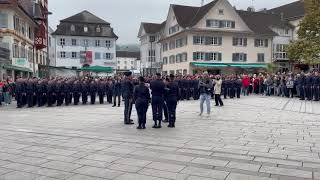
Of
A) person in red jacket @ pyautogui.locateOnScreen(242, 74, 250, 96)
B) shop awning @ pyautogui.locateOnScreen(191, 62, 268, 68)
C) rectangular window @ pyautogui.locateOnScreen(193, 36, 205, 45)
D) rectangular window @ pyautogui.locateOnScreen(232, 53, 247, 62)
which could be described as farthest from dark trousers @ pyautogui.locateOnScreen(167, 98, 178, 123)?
rectangular window @ pyautogui.locateOnScreen(232, 53, 247, 62)

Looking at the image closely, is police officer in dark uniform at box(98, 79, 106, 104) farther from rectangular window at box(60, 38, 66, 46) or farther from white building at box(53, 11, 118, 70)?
rectangular window at box(60, 38, 66, 46)

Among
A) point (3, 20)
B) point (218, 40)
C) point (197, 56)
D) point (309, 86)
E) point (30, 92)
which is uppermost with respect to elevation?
point (218, 40)

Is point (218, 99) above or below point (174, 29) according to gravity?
below

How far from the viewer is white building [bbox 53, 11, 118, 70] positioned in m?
69.7

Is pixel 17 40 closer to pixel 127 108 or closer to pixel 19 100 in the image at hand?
pixel 19 100

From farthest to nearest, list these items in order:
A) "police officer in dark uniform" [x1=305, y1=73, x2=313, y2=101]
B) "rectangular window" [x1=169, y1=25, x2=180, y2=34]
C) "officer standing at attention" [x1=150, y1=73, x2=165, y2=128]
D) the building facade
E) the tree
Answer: "rectangular window" [x1=169, y1=25, x2=180, y2=34] → the tree → the building facade → "police officer in dark uniform" [x1=305, y1=73, x2=313, y2=101] → "officer standing at attention" [x1=150, y1=73, x2=165, y2=128]

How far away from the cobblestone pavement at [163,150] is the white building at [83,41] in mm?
56570

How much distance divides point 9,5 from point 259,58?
37484mm

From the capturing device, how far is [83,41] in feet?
232

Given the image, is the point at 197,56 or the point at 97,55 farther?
the point at 97,55

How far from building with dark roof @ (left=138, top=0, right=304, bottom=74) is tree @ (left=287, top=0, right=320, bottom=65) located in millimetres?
12918

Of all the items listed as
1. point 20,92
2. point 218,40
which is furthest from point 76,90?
point 218,40

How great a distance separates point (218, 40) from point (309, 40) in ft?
57.3

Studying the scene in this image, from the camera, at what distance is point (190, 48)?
180 feet
